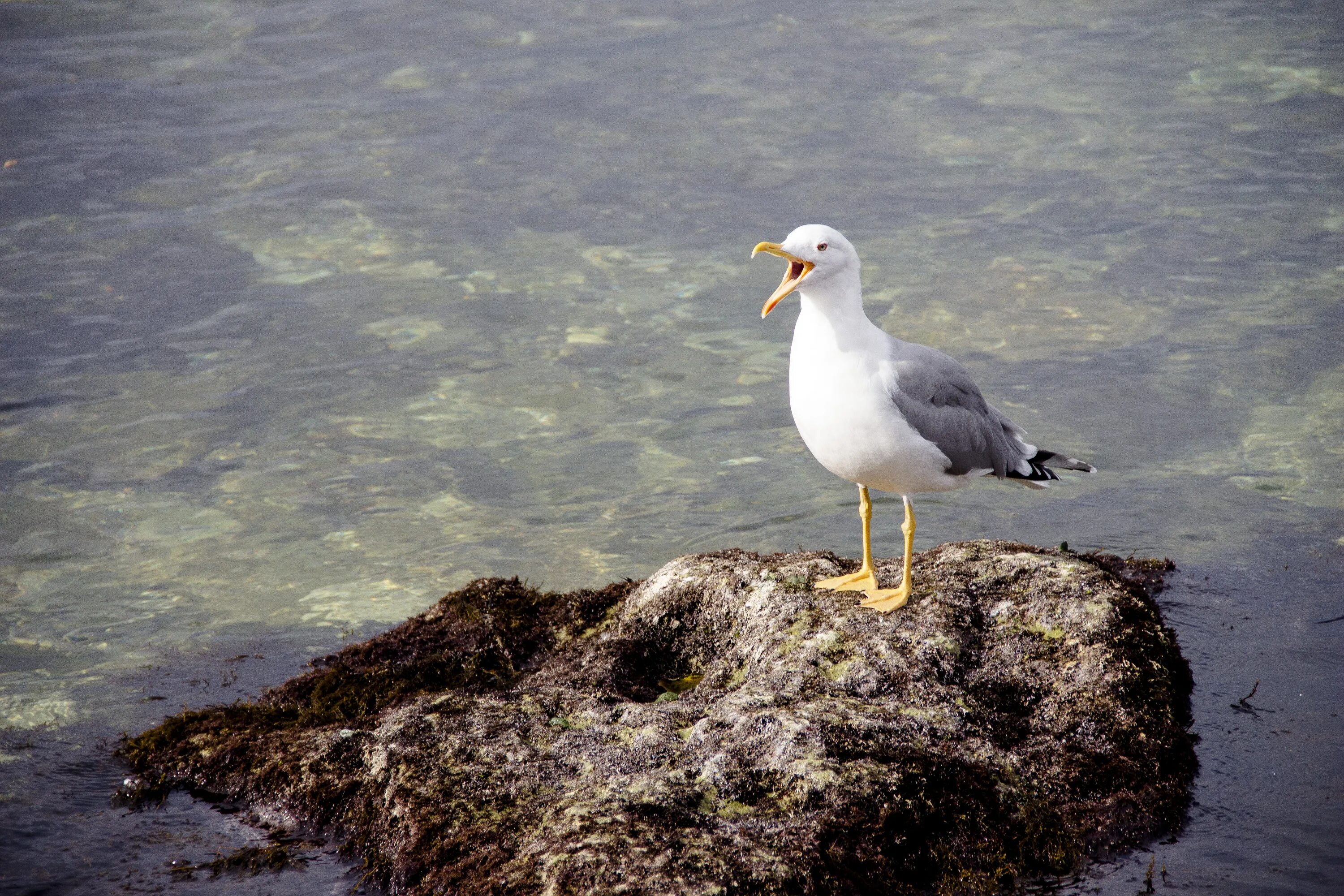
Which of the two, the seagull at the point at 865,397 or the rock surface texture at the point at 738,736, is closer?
the rock surface texture at the point at 738,736

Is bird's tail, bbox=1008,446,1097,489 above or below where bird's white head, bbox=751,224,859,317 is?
below

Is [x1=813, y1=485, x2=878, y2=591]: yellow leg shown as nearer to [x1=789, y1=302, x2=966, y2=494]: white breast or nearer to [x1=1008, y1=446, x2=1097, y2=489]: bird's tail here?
[x1=789, y1=302, x2=966, y2=494]: white breast

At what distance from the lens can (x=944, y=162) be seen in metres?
13.3

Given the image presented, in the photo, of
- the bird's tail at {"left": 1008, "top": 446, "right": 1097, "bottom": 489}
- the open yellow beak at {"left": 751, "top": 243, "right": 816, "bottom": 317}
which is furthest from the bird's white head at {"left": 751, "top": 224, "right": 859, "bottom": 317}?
the bird's tail at {"left": 1008, "top": 446, "right": 1097, "bottom": 489}

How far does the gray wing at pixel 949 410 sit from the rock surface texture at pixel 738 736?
0.48 meters

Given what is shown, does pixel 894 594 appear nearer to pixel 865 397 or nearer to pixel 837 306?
pixel 865 397

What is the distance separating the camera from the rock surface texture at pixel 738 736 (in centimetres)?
414

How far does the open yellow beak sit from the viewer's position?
5074 mm

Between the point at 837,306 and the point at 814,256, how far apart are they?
0.81 feet

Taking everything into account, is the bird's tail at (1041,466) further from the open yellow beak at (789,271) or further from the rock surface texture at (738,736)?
the open yellow beak at (789,271)

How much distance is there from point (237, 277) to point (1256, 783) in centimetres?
974

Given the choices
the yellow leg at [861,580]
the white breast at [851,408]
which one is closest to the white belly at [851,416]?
the white breast at [851,408]

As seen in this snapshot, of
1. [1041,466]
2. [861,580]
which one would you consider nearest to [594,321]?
[1041,466]

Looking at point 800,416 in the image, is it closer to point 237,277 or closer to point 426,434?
point 426,434
